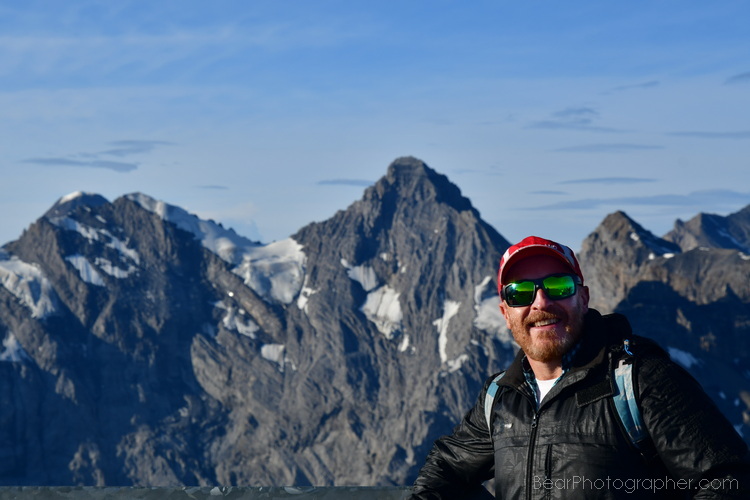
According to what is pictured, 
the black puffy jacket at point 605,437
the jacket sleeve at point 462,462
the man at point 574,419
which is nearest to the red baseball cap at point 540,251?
the man at point 574,419

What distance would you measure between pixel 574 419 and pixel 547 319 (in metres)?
1.09

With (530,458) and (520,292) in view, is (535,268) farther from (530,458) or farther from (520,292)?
(530,458)

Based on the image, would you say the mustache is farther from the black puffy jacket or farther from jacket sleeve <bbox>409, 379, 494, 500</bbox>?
jacket sleeve <bbox>409, 379, 494, 500</bbox>

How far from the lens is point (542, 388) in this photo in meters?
10.7

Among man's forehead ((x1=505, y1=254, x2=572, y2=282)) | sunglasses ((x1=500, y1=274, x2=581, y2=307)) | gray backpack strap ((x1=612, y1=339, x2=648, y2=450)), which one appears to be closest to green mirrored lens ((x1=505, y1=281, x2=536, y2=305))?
sunglasses ((x1=500, y1=274, x2=581, y2=307))

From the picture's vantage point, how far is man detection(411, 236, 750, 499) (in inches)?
366

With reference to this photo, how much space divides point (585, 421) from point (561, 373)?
2.45ft

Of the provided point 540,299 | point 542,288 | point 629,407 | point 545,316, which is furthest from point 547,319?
point 629,407

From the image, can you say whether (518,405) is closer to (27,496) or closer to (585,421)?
(585,421)

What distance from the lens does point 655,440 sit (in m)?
9.45

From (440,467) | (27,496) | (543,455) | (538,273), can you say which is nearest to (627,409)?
(543,455)

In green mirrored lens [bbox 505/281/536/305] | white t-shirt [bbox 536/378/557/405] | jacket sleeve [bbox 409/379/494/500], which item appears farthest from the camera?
jacket sleeve [bbox 409/379/494/500]

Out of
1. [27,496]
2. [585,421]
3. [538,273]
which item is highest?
[538,273]

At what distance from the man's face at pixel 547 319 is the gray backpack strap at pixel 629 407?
0.84 meters
